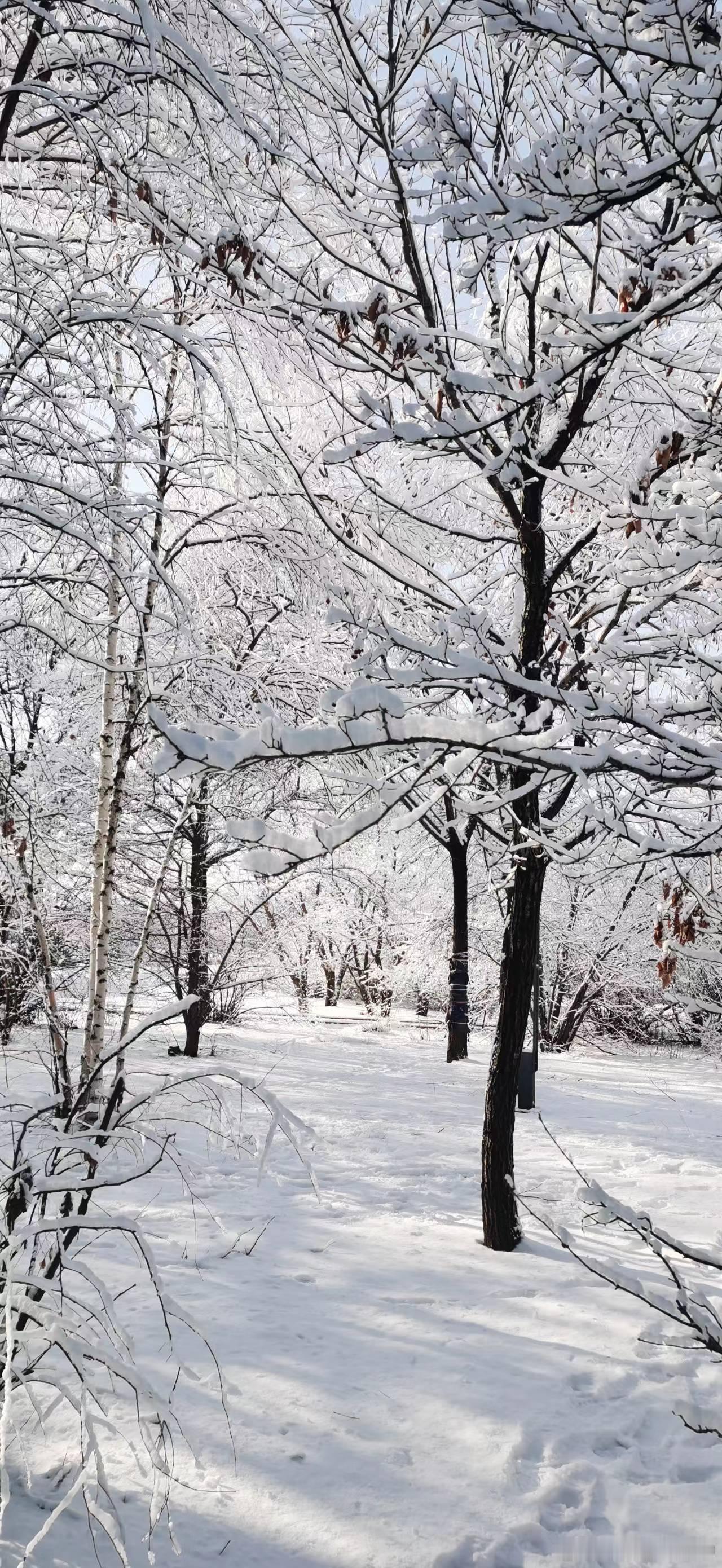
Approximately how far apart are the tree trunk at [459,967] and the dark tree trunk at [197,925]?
3.53 metres

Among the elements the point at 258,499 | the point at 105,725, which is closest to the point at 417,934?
the point at 105,725

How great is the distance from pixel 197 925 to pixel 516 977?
6.64 meters

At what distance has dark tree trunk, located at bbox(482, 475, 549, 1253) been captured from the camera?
5.12m

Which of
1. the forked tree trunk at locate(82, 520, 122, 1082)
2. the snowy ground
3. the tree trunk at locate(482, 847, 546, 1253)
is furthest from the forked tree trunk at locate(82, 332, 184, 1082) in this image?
the tree trunk at locate(482, 847, 546, 1253)

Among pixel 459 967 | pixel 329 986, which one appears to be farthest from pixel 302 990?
pixel 459 967

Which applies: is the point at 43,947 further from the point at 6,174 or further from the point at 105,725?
the point at 105,725

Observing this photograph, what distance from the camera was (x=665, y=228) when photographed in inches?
145

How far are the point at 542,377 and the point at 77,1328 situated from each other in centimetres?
318

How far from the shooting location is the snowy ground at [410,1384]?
271cm

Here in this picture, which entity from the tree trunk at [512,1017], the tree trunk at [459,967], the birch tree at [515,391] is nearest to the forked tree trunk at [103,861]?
the birch tree at [515,391]

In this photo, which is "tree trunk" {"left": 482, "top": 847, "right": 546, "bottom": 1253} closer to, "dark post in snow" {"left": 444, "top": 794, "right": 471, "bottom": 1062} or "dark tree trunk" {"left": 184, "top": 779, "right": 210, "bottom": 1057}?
"dark tree trunk" {"left": 184, "top": 779, "right": 210, "bottom": 1057}

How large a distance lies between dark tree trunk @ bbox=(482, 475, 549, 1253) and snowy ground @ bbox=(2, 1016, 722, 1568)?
9.7 inches

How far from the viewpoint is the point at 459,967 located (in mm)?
13406

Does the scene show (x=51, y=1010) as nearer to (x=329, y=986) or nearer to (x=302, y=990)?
(x=302, y=990)
